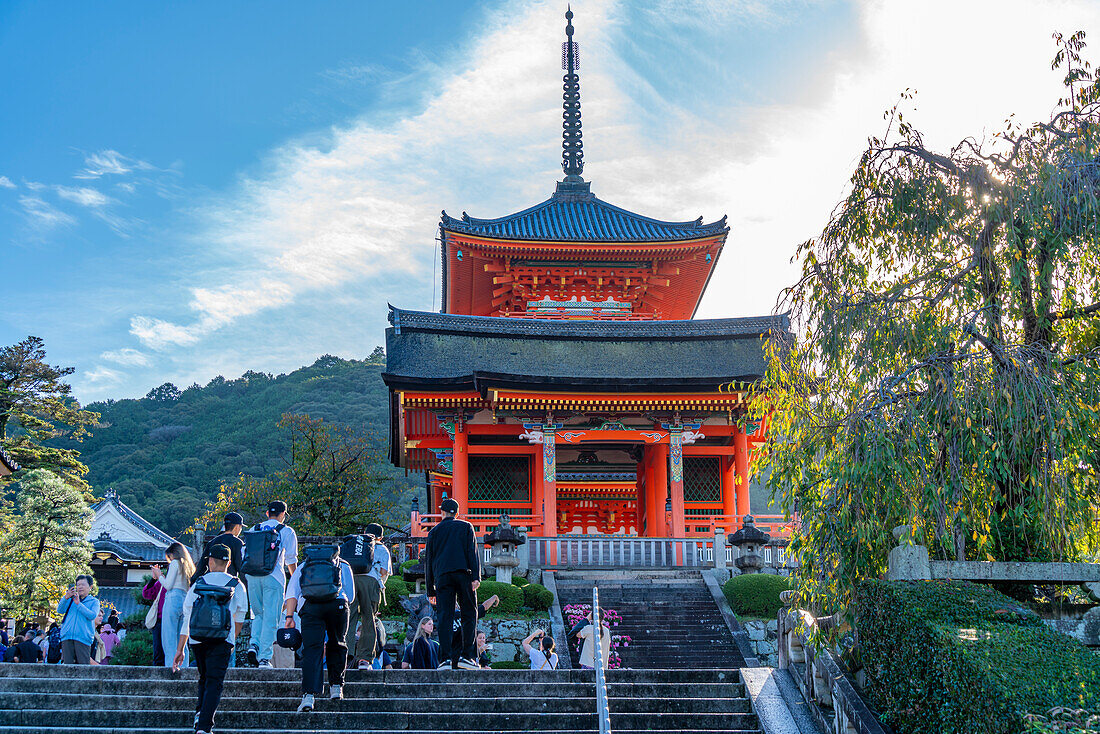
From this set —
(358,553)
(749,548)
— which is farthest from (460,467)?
(358,553)

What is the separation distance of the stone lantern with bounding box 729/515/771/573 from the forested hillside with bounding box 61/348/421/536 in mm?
32586

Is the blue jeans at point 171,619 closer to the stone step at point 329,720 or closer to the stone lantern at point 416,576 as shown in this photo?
the stone step at point 329,720

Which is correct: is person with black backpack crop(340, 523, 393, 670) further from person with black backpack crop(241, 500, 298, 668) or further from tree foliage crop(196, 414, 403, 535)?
tree foliage crop(196, 414, 403, 535)

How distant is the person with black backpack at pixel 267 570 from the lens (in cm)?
948

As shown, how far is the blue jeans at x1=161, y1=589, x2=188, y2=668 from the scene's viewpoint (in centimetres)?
914

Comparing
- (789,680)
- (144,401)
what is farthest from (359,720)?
(144,401)

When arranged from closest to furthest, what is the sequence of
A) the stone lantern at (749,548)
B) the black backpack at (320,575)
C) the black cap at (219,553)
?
the black cap at (219,553) → the black backpack at (320,575) → the stone lantern at (749,548)

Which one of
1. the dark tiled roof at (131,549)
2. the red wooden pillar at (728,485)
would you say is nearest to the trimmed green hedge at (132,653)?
the red wooden pillar at (728,485)

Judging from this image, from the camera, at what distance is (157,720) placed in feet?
26.7

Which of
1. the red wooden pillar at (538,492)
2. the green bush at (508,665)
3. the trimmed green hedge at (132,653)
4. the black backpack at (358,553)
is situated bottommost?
the green bush at (508,665)

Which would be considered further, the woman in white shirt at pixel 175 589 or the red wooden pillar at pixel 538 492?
the red wooden pillar at pixel 538 492

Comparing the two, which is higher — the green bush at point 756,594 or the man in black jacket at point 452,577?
the man in black jacket at point 452,577

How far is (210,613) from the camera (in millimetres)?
7410

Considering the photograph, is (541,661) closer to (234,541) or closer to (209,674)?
(234,541)
